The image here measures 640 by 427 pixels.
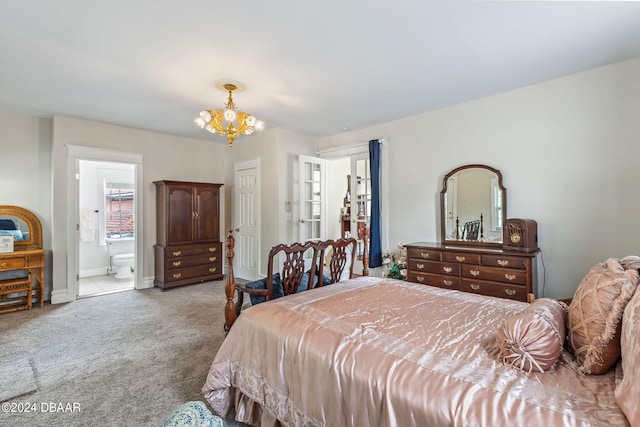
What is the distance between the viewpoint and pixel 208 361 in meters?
2.49

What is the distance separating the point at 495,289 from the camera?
2.95 metres

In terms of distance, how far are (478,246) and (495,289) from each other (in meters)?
0.67

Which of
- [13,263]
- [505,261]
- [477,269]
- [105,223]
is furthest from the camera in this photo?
[105,223]

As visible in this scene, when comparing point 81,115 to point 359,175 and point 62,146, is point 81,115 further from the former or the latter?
point 359,175

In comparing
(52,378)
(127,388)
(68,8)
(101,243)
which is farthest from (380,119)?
(101,243)

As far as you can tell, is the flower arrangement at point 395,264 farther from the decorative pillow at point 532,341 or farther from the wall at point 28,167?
the wall at point 28,167

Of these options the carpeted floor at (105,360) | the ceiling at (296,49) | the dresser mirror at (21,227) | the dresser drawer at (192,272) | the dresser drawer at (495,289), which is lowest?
the carpeted floor at (105,360)

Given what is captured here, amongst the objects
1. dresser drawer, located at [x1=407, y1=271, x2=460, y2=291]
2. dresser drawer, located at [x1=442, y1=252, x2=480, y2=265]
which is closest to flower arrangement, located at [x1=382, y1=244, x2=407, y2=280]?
dresser drawer, located at [x1=407, y1=271, x2=460, y2=291]

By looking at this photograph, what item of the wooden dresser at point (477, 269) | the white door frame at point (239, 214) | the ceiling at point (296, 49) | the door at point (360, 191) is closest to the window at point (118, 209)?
the white door frame at point (239, 214)

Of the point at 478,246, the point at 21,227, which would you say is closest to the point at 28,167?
the point at 21,227

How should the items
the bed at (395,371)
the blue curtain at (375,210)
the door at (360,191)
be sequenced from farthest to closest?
the door at (360,191)
the blue curtain at (375,210)
the bed at (395,371)

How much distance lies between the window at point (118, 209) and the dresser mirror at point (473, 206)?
605 centimetres

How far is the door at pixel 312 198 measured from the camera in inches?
196

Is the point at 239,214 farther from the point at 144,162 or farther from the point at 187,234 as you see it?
the point at 144,162
